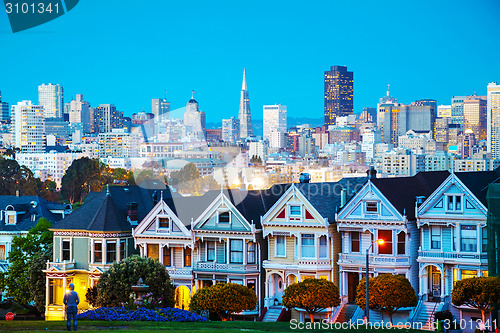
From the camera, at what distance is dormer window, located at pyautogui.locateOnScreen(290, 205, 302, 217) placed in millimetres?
54469

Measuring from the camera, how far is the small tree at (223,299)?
2040 inches

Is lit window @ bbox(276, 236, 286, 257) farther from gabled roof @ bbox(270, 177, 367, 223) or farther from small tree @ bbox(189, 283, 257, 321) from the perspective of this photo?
small tree @ bbox(189, 283, 257, 321)

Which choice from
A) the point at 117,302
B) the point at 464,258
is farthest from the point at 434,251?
the point at 117,302

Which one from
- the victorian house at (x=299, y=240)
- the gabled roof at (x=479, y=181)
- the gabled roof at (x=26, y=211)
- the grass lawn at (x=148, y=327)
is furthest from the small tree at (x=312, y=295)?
the gabled roof at (x=26, y=211)

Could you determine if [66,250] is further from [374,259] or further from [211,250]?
[374,259]

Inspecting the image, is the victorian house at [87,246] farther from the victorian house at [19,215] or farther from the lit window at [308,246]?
the lit window at [308,246]

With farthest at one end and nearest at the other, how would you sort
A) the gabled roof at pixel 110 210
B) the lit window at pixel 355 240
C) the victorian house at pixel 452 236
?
the gabled roof at pixel 110 210
the lit window at pixel 355 240
the victorian house at pixel 452 236

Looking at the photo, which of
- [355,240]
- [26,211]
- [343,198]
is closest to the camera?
[355,240]

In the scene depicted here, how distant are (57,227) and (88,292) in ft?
18.2

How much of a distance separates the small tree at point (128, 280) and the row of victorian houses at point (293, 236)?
322cm

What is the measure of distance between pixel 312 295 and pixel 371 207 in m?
5.80

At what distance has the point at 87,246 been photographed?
60.4 metres

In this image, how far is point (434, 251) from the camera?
51.3 metres

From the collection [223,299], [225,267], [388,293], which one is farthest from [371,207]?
[225,267]
